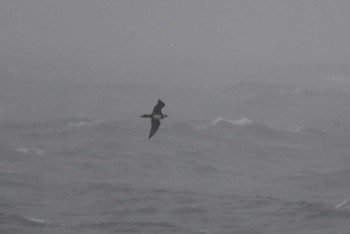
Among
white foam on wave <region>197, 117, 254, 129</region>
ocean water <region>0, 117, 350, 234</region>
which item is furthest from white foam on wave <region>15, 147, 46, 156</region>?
white foam on wave <region>197, 117, 254, 129</region>

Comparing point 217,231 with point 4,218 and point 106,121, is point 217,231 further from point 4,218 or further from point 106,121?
point 106,121

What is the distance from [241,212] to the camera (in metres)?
66.1

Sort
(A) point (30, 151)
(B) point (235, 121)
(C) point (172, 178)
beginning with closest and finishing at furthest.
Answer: (C) point (172, 178), (A) point (30, 151), (B) point (235, 121)

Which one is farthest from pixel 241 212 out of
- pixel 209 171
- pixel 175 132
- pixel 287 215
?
pixel 175 132

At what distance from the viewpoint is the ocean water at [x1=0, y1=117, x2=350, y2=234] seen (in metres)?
62.8

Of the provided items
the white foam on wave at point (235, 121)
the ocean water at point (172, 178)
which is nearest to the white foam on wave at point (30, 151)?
the ocean water at point (172, 178)

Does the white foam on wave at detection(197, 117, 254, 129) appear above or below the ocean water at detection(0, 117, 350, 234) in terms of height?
above

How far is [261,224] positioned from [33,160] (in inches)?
1076

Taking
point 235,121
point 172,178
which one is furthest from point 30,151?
point 235,121

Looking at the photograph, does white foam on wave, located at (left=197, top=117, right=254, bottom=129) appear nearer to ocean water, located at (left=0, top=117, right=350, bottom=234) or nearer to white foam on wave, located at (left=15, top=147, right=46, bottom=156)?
ocean water, located at (left=0, top=117, right=350, bottom=234)

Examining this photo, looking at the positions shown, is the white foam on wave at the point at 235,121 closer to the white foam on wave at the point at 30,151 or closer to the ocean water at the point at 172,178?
the ocean water at the point at 172,178

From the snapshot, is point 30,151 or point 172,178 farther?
point 30,151

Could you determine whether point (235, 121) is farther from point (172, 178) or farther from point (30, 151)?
point (172, 178)

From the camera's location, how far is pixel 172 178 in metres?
77.8
